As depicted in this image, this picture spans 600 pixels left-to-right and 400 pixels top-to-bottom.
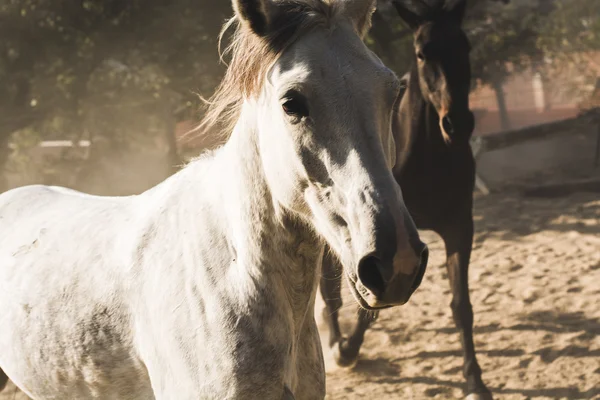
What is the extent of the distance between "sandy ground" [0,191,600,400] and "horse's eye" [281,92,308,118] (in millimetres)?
3154

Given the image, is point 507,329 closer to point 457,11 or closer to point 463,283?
point 463,283

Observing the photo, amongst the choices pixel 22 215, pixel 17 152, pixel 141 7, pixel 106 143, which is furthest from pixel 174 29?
pixel 22 215

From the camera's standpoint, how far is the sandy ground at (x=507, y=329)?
471 cm

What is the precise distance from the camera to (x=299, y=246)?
85.9 inches

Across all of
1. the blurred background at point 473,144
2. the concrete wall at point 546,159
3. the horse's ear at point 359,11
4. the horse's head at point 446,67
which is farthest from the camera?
the concrete wall at point 546,159

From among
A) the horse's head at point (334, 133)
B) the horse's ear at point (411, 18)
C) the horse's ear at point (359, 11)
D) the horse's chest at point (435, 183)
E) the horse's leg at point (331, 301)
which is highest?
the horse's ear at point (359, 11)

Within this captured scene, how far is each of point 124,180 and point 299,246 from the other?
11.6 meters

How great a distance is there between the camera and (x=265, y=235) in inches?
84.8

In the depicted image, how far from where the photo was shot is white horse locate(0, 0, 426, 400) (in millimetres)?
1855

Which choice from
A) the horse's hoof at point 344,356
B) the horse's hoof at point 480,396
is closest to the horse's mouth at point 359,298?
the horse's hoof at point 480,396

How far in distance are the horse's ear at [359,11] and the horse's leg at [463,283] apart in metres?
2.99

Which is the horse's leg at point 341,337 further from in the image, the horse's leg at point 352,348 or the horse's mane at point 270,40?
the horse's mane at point 270,40

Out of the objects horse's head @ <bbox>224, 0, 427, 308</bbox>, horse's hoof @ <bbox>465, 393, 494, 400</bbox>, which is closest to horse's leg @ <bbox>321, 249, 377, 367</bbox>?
horse's hoof @ <bbox>465, 393, 494, 400</bbox>

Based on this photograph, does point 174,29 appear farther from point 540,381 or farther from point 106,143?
point 540,381
